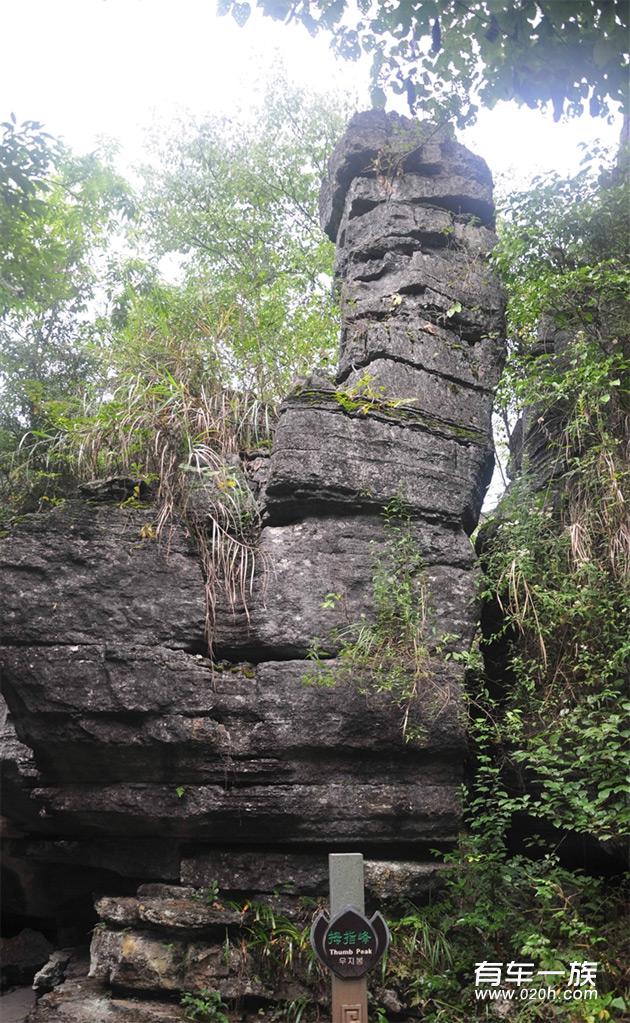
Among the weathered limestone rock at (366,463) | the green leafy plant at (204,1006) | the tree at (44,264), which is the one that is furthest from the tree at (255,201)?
the green leafy plant at (204,1006)

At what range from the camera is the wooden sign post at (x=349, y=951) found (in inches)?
154

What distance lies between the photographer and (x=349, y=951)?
395cm

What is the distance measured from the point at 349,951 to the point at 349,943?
1.5 inches

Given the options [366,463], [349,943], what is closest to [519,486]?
[366,463]

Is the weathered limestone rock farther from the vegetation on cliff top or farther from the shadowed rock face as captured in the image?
the vegetation on cliff top

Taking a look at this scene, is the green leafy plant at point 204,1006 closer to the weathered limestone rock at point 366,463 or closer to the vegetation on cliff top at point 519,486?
the vegetation on cliff top at point 519,486

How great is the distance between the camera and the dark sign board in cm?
393

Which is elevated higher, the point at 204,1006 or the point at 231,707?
the point at 231,707

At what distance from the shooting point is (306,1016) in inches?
187

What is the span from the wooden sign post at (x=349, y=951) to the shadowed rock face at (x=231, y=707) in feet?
3.42

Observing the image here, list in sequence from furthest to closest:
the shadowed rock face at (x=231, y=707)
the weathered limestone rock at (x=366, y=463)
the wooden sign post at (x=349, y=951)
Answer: the weathered limestone rock at (x=366, y=463), the shadowed rock face at (x=231, y=707), the wooden sign post at (x=349, y=951)

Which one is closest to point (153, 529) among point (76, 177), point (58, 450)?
point (58, 450)

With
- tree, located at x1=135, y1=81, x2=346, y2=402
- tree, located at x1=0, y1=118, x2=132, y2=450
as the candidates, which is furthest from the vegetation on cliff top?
tree, located at x1=135, y1=81, x2=346, y2=402

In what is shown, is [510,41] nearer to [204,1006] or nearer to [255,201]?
[204,1006]
